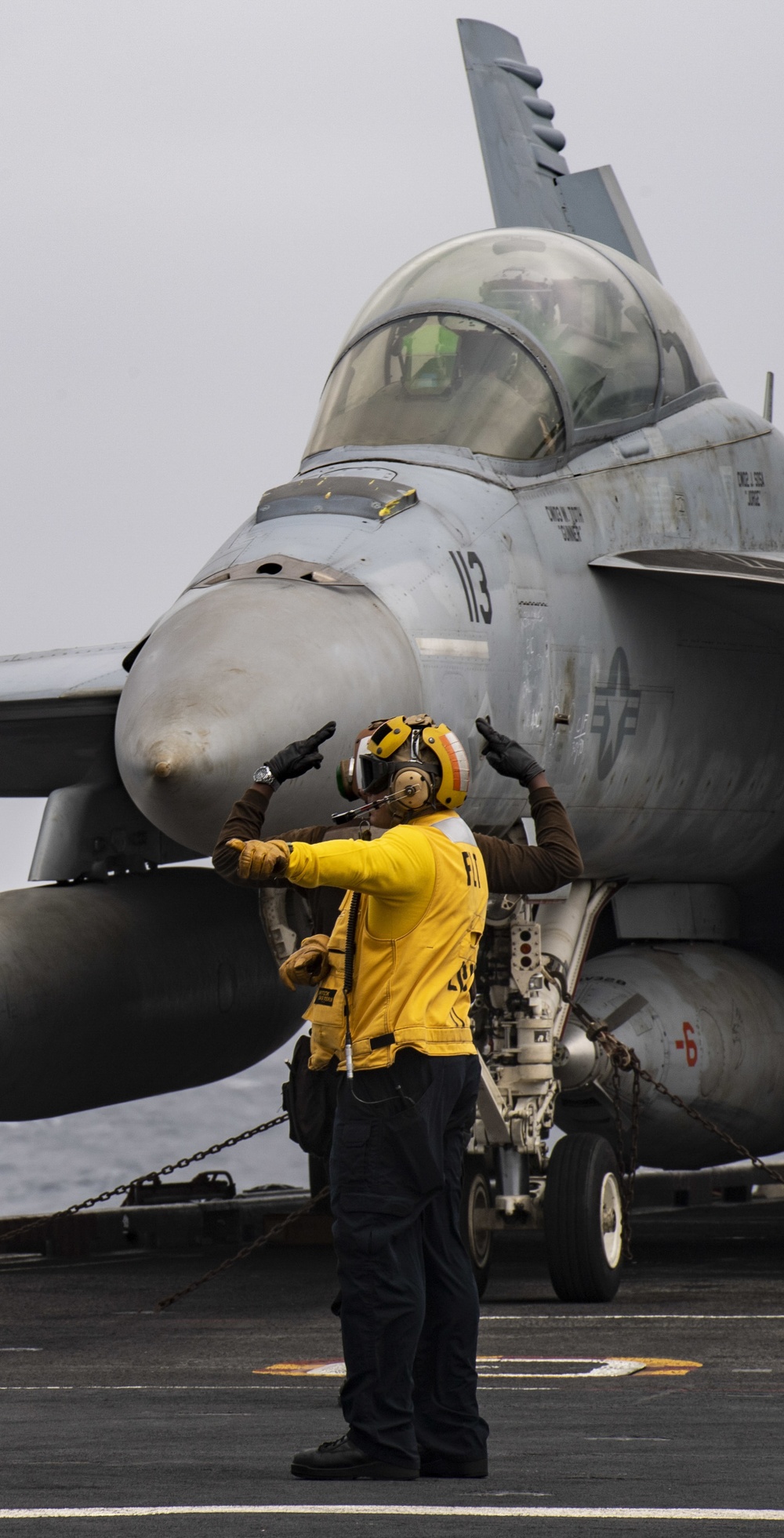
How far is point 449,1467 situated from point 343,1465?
0.24 metres

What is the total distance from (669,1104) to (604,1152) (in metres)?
1.23

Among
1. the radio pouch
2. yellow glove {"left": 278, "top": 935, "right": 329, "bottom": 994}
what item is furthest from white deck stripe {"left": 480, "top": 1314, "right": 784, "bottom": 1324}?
yellow glove {"left": 278, "top": 935, "right": 329, "bottom": 994}

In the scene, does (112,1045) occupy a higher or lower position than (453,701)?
lower

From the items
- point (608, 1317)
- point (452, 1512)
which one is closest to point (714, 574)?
point (608, 1317)

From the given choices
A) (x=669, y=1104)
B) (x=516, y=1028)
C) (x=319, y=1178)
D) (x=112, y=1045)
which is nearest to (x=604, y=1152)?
(x=516, y=1028)

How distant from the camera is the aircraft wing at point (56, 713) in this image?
10234 millimetres

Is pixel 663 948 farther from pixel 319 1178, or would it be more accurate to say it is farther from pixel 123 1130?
pixel 123 1130

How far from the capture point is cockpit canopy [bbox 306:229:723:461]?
8727 mm

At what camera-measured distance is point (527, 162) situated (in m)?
Result: 13.5

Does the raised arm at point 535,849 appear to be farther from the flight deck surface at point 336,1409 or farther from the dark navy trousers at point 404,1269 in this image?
the flight deck surface at point 336,1409

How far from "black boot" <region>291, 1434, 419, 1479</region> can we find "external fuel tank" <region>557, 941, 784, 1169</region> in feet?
13.4

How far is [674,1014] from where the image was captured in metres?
9.33

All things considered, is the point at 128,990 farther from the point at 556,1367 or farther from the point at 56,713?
the point at 556,1367

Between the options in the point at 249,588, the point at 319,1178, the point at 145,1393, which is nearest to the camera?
the point at 145,1393
